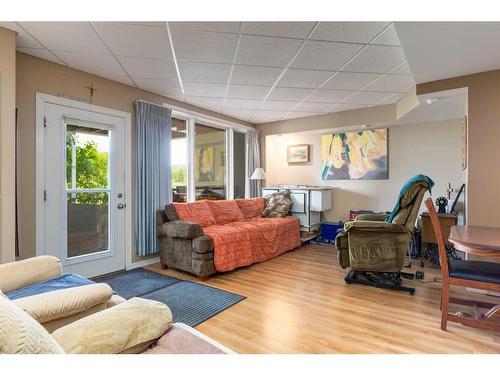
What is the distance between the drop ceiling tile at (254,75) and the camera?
2.93m

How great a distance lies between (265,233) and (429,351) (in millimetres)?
2368

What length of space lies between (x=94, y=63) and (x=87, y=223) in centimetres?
179

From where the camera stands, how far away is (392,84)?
338 centimetres

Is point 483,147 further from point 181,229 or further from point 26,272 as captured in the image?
point 26,272

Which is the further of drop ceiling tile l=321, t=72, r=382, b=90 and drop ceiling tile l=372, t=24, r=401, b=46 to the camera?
drop ceiling tile l=321, t=72, r=382, b=90

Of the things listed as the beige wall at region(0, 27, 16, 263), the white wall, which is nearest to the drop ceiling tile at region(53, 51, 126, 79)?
the beige wall at region(0, 27, 16, 263)

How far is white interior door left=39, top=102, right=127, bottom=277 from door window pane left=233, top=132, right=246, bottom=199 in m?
2.41

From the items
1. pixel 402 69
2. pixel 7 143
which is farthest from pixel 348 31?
pixel 7 143

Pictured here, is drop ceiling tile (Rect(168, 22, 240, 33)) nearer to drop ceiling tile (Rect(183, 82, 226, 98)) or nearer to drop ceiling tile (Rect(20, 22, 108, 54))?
drop ceiling tile (Rect(20, 22, 108, 54))

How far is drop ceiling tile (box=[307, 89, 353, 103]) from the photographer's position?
145 inches

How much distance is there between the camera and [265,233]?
387 cm

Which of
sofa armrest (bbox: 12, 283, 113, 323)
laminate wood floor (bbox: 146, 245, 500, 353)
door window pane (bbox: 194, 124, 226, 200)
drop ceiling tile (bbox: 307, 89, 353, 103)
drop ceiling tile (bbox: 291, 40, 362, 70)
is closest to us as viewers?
sofa armrest (bbox: 12, 283, 113, 323)

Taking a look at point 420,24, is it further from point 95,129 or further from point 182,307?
point 95,129

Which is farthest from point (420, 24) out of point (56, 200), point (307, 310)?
point (56, 200)
